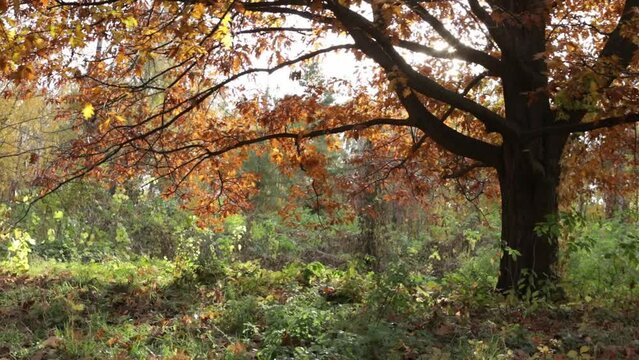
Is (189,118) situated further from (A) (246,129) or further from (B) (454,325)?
(B) (454,325)

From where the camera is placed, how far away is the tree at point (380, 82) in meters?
5.65

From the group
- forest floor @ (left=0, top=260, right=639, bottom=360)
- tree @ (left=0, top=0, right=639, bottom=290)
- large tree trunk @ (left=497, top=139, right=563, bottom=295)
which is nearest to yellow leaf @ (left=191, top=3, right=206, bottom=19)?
tree @ (left=0, top=0, right=639, bottom=290)

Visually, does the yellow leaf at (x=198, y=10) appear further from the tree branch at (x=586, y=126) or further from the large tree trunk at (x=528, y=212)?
the large tree trunk at (x=528, y=212)

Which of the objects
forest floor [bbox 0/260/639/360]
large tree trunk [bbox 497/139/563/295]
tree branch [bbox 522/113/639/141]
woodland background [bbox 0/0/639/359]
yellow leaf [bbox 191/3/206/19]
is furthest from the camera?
large tree trunk [bbox 497/139/563/295]

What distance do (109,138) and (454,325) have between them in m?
4.88

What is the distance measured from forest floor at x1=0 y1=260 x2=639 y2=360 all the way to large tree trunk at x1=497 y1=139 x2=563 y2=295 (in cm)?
42

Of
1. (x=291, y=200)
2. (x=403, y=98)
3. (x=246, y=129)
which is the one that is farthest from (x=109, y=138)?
(x=403, y=98)

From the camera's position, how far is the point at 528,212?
701cm

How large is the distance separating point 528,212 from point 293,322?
137 inches

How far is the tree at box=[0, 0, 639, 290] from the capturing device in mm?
5652

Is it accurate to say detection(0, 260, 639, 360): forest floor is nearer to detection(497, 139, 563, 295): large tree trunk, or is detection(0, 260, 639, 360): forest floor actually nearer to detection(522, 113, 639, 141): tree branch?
detection(497, 139, 563, 295): large tree trunk

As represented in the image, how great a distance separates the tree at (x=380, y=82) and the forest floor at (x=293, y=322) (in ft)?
3.08

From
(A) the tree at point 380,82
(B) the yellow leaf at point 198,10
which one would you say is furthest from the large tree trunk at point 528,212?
(B) the yellow leaf at point 198,10

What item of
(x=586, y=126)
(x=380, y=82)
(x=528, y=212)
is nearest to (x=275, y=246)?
(x=380, y=82)
